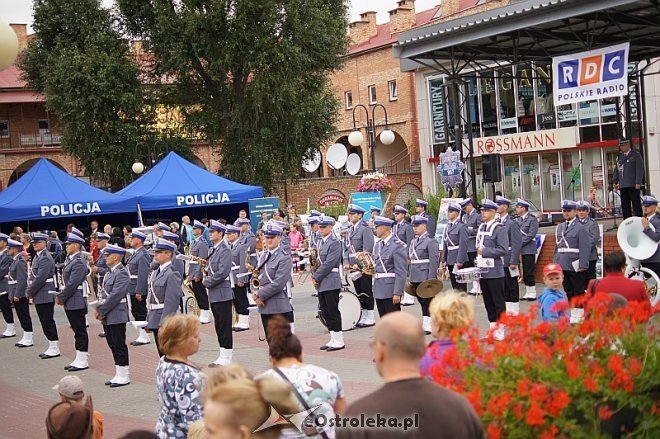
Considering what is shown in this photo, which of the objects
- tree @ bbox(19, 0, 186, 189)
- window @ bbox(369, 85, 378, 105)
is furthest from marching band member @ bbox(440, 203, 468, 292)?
window @ bbox(369, 85, 378, 105)

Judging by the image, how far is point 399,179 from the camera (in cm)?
4572

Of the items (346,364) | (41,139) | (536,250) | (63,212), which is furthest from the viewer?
(41,139)

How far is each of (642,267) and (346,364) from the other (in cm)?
596

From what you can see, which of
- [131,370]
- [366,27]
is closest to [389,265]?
[131,370]

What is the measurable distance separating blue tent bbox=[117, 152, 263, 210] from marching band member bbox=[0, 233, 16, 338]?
922cm

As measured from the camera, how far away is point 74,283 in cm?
1437

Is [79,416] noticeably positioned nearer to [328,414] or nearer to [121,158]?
[328,414]

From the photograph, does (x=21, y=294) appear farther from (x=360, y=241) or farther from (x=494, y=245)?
(x=494, y=245)

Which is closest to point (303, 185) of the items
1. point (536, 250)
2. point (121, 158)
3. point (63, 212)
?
point (121, 158)

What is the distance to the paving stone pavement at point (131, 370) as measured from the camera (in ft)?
36.0

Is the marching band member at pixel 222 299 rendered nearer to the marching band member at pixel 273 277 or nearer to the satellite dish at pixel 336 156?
the marching band member at pixel 273 277

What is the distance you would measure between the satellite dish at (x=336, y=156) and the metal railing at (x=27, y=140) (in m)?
19.9

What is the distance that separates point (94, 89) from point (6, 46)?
1123 inches

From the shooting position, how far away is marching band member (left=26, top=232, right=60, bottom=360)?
1625 centimetres
